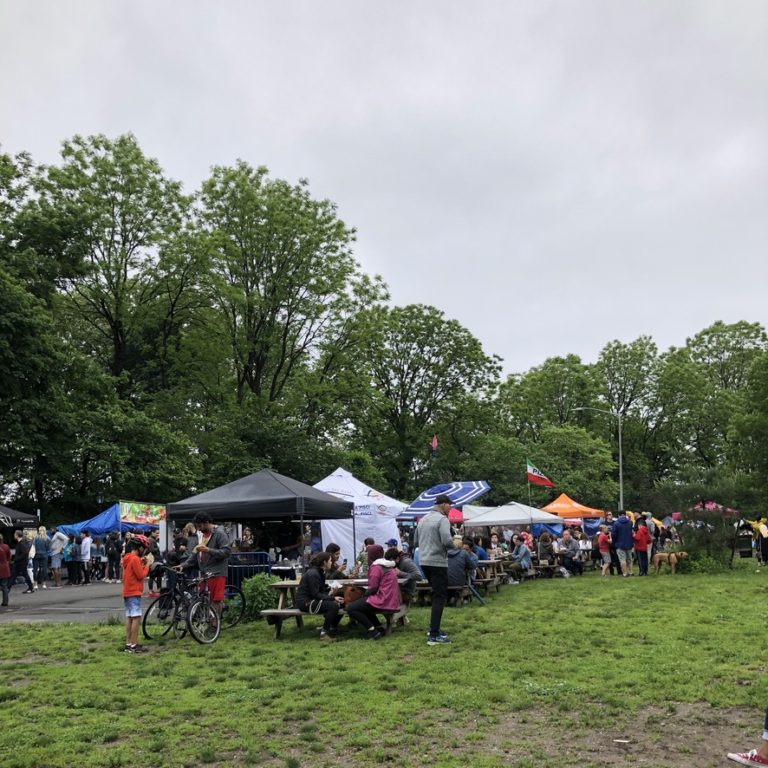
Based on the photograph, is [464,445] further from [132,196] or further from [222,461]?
[132,196]

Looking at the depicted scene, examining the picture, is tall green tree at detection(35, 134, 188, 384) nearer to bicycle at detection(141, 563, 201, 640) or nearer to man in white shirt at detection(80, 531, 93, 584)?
man in white shirt at detection(80, 531, 93, 584)

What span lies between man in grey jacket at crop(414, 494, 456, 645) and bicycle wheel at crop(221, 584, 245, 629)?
3.72 m

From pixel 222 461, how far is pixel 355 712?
980 inches

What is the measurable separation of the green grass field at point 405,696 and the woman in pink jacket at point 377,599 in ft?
1.09

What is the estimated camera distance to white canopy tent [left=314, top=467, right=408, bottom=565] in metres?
21.8

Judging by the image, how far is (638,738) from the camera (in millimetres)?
5672

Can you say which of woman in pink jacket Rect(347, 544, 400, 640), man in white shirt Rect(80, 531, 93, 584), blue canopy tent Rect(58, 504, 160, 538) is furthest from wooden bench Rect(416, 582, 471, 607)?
blue canopy tent Rect(58, 504, 160, 538)

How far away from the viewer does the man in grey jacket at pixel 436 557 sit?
392 inches

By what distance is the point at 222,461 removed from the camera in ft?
100

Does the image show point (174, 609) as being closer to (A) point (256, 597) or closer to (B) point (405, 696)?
(A) point (256, 597)

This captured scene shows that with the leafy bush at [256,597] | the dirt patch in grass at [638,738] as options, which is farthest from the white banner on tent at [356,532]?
the dirt patch in grass at [638,738]

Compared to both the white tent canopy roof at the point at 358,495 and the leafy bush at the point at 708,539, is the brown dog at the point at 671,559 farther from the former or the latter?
the white tent canopy roof at the point at 358,495

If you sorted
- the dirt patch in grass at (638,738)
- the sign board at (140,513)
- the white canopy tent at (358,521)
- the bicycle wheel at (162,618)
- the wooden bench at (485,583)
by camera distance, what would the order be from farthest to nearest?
the sign board at (140,513)
the white canopy tent at (358,521)
the wooden bench at (485,583)
the bicycle wheel at (162,618)
the dirt patch in grass at (638,738)

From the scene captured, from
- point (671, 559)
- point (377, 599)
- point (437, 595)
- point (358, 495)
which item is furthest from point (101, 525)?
point (437, 595)
